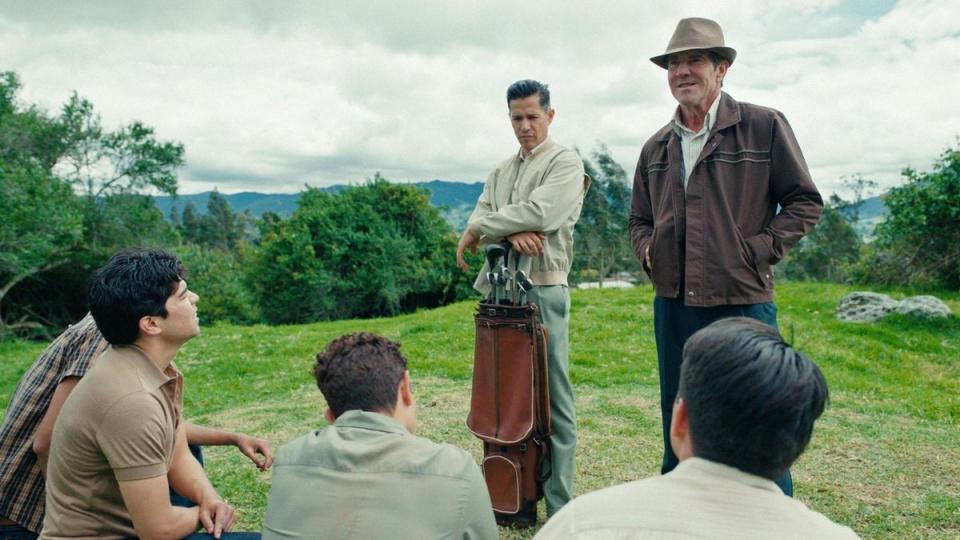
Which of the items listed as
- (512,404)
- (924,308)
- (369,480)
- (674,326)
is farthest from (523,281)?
(924,308)

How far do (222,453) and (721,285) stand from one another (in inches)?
160

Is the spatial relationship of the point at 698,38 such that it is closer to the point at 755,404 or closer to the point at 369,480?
the point at 755,404

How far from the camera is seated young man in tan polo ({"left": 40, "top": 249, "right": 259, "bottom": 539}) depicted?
2.29 m

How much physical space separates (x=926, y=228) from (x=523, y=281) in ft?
38.0

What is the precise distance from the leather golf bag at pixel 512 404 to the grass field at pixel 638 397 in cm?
26

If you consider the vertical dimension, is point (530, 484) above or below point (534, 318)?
below

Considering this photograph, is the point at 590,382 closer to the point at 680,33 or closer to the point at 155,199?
A: the point at 680,33

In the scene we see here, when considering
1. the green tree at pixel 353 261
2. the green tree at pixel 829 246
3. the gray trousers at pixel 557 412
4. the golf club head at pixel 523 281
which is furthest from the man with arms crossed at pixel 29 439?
the green tree at pixel 829 246

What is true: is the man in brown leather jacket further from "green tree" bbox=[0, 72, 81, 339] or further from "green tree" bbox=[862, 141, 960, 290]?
"green tree" bbox=[0, 72, 81, 339]

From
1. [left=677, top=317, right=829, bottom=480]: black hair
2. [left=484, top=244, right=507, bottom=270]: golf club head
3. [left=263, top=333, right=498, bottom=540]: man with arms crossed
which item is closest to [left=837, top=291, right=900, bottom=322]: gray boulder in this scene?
[left=484, top=244, right=507, bottom=270]: golf club head

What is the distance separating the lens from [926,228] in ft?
40.9

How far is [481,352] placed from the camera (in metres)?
3.72

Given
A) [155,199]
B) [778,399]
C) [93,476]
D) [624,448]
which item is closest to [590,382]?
[624,448]

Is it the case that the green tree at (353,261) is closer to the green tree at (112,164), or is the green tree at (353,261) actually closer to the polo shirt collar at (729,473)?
the green tree at (112,164)
